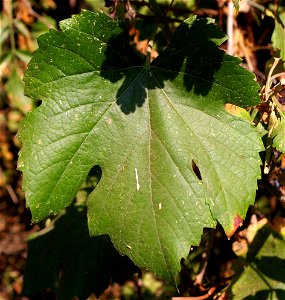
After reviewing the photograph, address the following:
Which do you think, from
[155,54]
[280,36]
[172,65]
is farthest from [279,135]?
[155,54]

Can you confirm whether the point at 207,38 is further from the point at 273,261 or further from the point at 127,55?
the point at 273,261

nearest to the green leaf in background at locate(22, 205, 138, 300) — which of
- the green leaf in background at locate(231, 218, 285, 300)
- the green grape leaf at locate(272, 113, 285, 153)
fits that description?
the green leaf in background at locate(231, 218, 285, 300)

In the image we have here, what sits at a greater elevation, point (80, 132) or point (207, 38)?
point (207, 38)

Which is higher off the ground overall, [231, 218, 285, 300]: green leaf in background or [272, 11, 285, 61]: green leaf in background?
[272, 11, 285, 61]: green leaf in background

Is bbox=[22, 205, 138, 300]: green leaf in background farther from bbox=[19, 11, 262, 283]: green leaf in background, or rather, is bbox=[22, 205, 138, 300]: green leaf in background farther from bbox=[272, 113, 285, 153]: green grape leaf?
bbox=[272, 113, 285, 153]: green grape leaf

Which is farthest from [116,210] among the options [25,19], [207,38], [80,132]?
[25,19]

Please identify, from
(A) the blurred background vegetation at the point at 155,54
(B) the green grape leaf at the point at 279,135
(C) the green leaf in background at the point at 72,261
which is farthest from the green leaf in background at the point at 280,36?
(C) the green leaf in background at the point at 72,261

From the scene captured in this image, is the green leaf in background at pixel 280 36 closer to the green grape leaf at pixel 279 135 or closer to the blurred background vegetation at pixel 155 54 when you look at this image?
the blurred background vegetation at pixel 155 54

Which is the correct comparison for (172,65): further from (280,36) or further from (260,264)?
(260,264)
